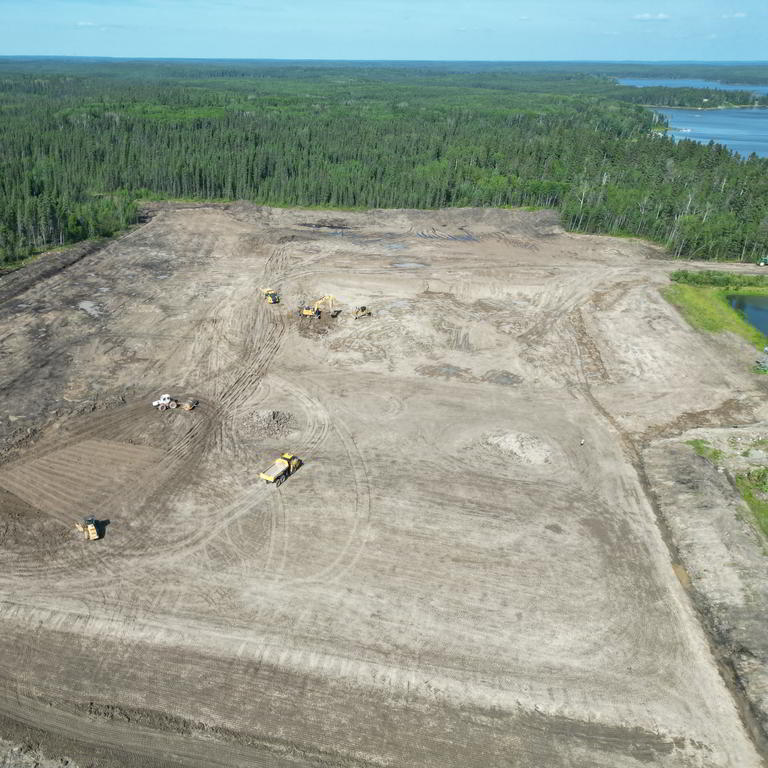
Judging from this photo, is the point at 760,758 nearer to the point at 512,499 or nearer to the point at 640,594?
the point at 640,594

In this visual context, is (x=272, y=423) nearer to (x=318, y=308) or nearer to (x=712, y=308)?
(x=318, y=308)

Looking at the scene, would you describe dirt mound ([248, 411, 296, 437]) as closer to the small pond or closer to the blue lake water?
the small pond

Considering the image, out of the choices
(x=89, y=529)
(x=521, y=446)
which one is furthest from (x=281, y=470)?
(x=521, y=446)

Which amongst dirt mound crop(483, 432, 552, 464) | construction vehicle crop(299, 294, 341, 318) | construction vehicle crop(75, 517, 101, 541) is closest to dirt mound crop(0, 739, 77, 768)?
construction vehicle crop(75, 517, 101, 541)

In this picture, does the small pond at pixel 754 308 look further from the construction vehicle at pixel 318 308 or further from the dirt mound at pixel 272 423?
the dirt mound at pixel 272 423

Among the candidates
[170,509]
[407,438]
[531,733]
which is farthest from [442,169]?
[531,733]

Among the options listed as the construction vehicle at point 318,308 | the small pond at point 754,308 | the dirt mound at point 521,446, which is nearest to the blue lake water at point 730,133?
the small pond at point 754,308

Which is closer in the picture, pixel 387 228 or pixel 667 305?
pixel 667 305
